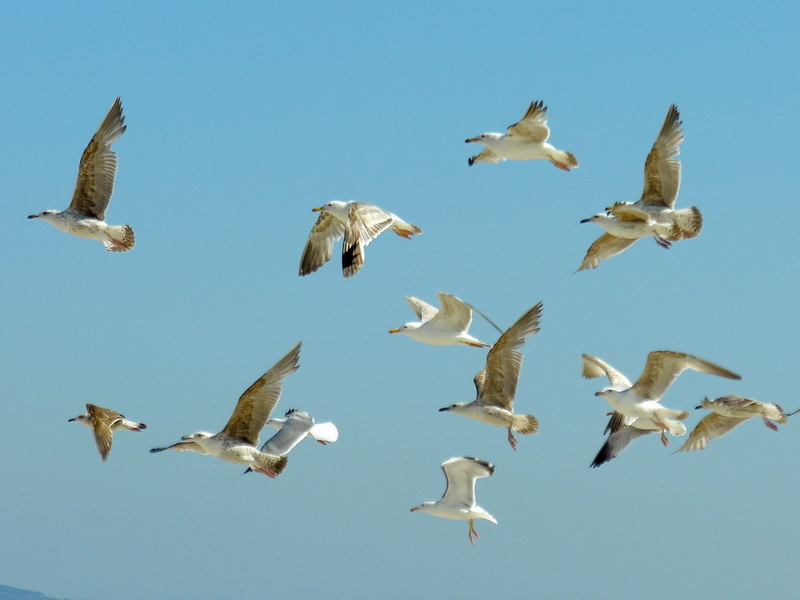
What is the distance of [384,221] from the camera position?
17.1 m

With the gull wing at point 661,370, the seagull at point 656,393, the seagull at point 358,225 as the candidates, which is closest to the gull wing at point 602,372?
the seagull at point 656,393

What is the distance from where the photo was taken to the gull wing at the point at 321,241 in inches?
792

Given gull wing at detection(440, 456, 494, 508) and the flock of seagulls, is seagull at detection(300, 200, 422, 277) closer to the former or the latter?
the flock of seagulls

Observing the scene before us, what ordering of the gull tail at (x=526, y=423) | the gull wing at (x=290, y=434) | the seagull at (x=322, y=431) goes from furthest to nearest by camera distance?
1. the seagull at (x=322, y=431)
2. the gull wing at (x=290, y=434)
3. the gull tail at (x=526, y=423)

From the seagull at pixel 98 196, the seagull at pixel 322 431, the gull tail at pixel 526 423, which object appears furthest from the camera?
the seagull at pixel 322 431

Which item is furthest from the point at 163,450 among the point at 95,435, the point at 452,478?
the point at 452,478

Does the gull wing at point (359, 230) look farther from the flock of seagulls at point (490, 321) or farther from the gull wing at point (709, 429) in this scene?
the gull wing at point (709, 429)

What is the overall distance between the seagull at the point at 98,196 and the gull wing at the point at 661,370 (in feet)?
25.9

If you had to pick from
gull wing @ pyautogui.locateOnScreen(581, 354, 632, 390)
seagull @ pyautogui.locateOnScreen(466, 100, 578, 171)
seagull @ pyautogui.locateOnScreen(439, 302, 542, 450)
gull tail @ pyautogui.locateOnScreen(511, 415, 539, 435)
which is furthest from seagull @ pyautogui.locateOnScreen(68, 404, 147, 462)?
gull wing @ pyautogui.locateOnScreen(581, 354, 632, 390)

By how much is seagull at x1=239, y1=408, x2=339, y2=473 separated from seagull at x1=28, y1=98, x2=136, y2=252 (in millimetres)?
3655

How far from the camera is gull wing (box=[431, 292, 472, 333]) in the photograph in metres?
16.5

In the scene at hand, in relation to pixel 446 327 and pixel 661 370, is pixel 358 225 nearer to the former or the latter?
pixel 446 327

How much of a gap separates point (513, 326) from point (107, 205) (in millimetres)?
6465

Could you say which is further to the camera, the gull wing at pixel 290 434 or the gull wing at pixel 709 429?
the gull wing at pixel 709 429
